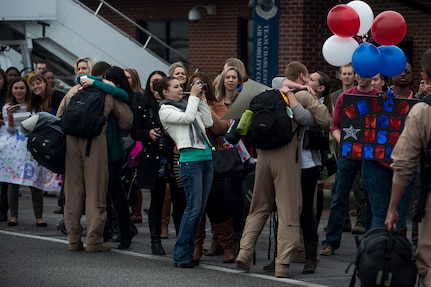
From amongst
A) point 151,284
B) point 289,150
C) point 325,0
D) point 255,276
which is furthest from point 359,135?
point 325,0

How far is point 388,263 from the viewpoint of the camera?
7.61 m

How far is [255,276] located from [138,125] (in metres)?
2.21

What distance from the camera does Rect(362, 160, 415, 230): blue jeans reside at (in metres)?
9.52

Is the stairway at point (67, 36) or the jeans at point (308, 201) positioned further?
the stairway at point (67, 36)

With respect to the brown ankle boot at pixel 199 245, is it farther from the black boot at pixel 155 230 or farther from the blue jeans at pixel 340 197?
the blue jeans at pixel 340 197

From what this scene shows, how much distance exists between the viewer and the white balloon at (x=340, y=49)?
10.3 metres

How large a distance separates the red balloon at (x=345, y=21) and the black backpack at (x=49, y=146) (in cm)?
314

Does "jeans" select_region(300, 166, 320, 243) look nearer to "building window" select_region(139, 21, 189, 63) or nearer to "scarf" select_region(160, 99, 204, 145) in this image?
"scarf" select_region(160, 99, 204, 145)

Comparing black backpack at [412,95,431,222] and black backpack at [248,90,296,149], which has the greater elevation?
black backpack at [248,90,296,149]

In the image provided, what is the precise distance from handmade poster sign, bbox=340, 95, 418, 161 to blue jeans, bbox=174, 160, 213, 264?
1348 mm

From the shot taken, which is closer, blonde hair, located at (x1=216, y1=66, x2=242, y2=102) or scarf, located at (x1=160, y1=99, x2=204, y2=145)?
scarf, located at (x1=160, y1=99, x2=204, y2=145)

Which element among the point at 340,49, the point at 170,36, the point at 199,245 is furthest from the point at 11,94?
the point at 170,36

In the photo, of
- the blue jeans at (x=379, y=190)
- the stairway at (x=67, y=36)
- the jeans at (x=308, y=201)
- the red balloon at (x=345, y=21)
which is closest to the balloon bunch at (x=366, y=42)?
the red balloon at (x=345, y=21)

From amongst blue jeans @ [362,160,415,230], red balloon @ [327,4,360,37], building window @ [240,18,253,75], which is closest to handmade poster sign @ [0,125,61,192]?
red balloon @ [327,4,360,37]
